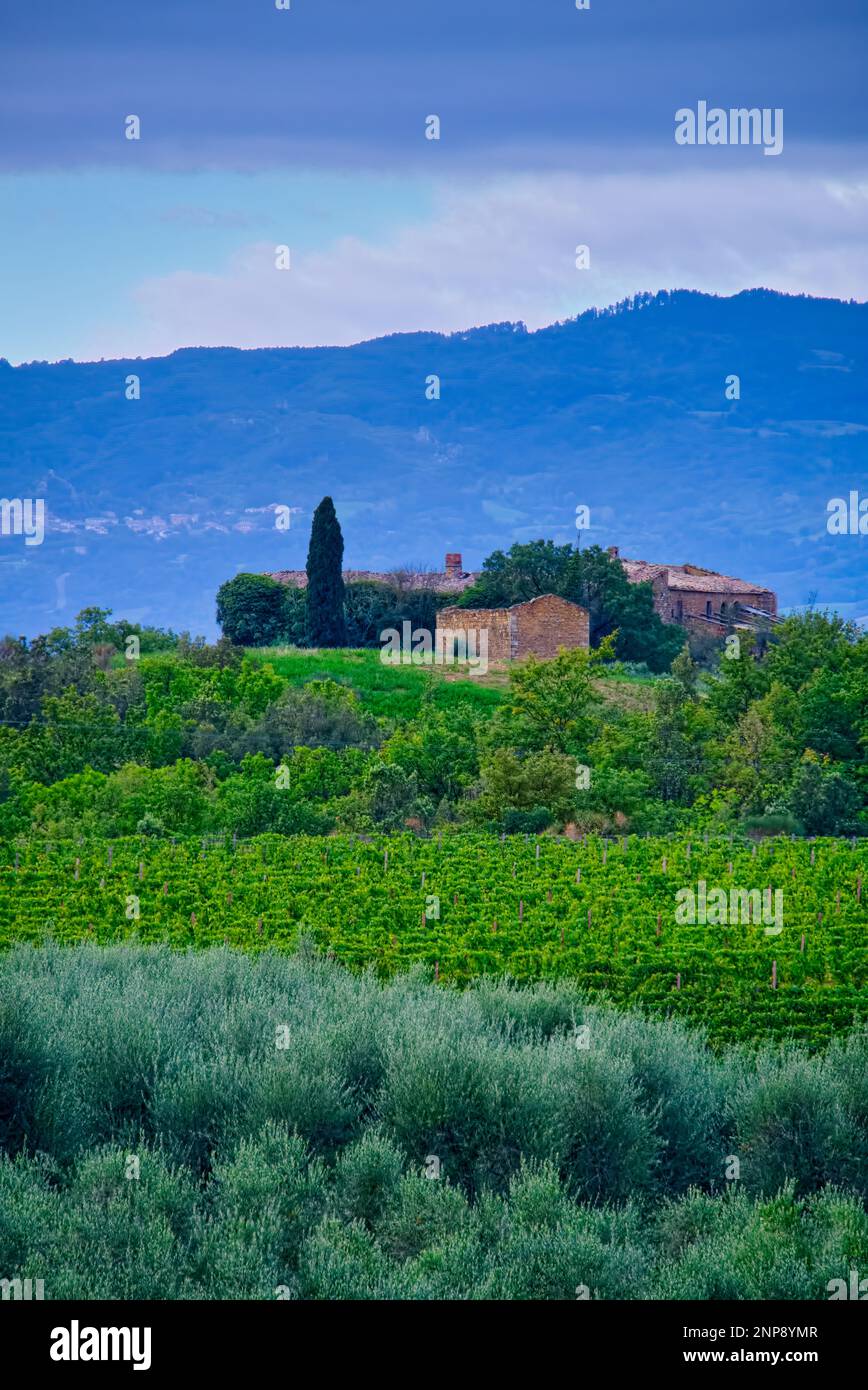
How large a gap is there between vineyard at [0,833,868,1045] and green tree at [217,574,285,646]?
36292mm

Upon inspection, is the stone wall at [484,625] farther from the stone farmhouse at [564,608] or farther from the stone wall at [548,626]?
the stone wall at [548,626]

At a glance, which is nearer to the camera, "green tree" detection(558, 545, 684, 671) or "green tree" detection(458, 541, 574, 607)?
"green tree" detection(458, 541, 574, 607)

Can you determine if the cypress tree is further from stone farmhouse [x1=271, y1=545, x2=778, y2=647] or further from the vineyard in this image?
the vineyard

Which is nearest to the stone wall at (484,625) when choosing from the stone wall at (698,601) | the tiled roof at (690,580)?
the tiled roof at (690,580)

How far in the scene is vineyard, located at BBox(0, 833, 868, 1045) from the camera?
80.5ft

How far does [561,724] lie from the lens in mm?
50281

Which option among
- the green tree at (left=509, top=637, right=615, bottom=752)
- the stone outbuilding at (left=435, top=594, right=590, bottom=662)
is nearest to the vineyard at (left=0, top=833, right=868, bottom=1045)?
the green tree at (left=509, top=637, right=615, bottom=752)

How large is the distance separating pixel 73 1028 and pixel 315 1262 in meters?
5.62

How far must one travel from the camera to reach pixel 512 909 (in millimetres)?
30141

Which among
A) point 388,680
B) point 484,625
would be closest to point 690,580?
point 484,625

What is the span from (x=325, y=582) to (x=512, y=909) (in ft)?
128

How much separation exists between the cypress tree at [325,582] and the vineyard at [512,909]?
27.9m

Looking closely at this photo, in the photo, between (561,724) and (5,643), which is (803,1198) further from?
(5,643)

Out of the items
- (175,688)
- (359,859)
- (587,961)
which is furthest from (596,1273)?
(175,688)
